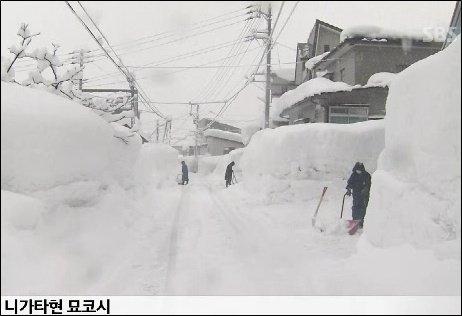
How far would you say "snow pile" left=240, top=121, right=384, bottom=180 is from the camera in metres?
12.5

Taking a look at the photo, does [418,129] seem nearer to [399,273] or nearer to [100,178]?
[399,273]

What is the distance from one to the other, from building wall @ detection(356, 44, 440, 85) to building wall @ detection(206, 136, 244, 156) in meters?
27.7

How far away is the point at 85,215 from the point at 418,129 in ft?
15.6

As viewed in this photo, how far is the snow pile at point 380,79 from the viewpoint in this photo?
1709 cm

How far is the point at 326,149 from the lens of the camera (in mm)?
12500

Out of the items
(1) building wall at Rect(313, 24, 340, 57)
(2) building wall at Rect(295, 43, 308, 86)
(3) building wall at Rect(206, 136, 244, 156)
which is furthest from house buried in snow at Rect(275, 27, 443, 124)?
(3) building wall at Rect(206, 136, 244, 156)

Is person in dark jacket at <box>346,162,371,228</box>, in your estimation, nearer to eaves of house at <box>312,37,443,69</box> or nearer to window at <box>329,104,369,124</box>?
eaves of house at <box>312,37,443,69</box>

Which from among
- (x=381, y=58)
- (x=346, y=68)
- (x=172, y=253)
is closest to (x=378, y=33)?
(x=381, y=58)

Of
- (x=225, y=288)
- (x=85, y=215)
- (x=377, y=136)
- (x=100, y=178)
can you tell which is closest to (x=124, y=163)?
(x=100, y=178)

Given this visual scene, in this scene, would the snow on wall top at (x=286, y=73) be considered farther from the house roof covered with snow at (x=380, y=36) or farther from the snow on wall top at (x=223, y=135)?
the house roof covered with snow at (x=380, y=36)

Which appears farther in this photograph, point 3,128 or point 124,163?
point 124,163

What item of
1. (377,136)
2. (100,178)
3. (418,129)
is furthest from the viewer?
(377,136)

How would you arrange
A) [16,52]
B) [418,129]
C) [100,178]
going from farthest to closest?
[100,178]
[16,52]
[418,129]

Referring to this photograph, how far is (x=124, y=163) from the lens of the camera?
355 inches
